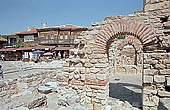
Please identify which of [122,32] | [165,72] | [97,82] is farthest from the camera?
[97,82]

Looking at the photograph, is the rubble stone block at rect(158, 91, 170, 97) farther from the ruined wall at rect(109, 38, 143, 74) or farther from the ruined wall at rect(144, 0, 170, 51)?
the ruined wall at rect(109, 38, 143, 74)

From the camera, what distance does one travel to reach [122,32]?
14.6ft

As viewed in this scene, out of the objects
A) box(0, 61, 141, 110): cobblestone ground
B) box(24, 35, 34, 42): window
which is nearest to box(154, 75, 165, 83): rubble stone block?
box(0, 61, 141, 110): cobblestone ground

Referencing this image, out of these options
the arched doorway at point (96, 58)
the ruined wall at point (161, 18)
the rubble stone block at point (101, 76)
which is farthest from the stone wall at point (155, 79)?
the rubble stone block at point (101, 76)

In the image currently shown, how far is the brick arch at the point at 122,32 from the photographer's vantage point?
412 centimetres

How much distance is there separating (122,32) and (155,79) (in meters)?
1.78

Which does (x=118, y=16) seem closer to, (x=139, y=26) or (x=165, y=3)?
(x=139, y=26)

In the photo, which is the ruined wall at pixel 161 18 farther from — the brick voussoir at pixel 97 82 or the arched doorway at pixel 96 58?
the brick voussoir at pixel 97 82

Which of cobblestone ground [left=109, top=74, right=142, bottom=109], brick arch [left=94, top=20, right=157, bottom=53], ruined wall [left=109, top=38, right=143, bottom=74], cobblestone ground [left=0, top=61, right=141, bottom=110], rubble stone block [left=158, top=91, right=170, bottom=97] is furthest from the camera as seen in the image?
→ ruined wall [left=109, top=38, right=143, bottom=74]

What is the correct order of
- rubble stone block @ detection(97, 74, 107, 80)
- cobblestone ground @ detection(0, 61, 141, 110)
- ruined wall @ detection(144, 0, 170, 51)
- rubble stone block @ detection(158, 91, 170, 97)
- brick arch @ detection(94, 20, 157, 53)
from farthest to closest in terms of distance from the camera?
rubble stone block @ detection(97, 74, 107, 80) → brick arch @ detection(94, 20, 157, 53) → ruined wall @ detection(144, 0, 170, 51) → rubble stone block @ detection(158, 91, 170, 97) → cobblestone ground @ detection(0, 61, 141, 110)

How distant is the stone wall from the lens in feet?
12.3

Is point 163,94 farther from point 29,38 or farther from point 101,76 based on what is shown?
point 29,38

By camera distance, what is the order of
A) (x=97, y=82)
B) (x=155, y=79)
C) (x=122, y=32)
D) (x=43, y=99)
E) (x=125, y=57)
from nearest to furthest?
1. (x=43, y=99)
2. (x=155, y=79)
3. (x=122, y=32)
4. (x=97, y=82)
5. (x=125, y=57)

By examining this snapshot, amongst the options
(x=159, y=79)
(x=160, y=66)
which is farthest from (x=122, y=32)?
(x=159, y=79)
